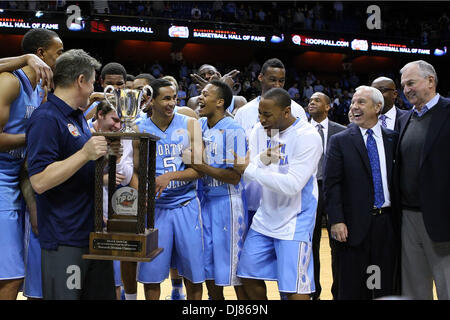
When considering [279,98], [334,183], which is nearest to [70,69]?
[279,98]

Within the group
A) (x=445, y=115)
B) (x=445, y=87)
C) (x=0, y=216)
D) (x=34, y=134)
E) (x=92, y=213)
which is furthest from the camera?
(x=445, y=87)

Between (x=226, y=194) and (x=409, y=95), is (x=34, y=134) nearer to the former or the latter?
(x=226, y=194)

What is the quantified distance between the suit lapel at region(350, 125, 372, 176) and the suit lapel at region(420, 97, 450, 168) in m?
0.36

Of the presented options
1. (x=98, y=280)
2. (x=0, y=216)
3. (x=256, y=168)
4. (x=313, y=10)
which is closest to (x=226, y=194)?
(x=256, y=168)

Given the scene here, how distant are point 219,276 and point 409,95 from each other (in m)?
1.83

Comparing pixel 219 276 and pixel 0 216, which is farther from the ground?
pixel 0 216

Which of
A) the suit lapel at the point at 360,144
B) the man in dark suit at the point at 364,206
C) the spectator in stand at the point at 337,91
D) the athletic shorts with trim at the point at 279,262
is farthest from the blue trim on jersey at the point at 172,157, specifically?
the spectator in stand at the point at 337,91

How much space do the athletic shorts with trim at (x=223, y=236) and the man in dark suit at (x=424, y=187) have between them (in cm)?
113

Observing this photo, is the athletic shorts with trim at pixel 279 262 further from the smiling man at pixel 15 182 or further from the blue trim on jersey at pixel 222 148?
the smiling man at pixel 15 182

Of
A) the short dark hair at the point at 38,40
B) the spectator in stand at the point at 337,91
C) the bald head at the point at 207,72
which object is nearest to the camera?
the short dark hair at the point at 38,40

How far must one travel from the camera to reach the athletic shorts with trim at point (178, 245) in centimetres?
318

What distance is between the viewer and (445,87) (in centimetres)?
2222

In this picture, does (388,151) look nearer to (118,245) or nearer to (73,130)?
(118,245)

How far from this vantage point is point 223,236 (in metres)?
3.37
